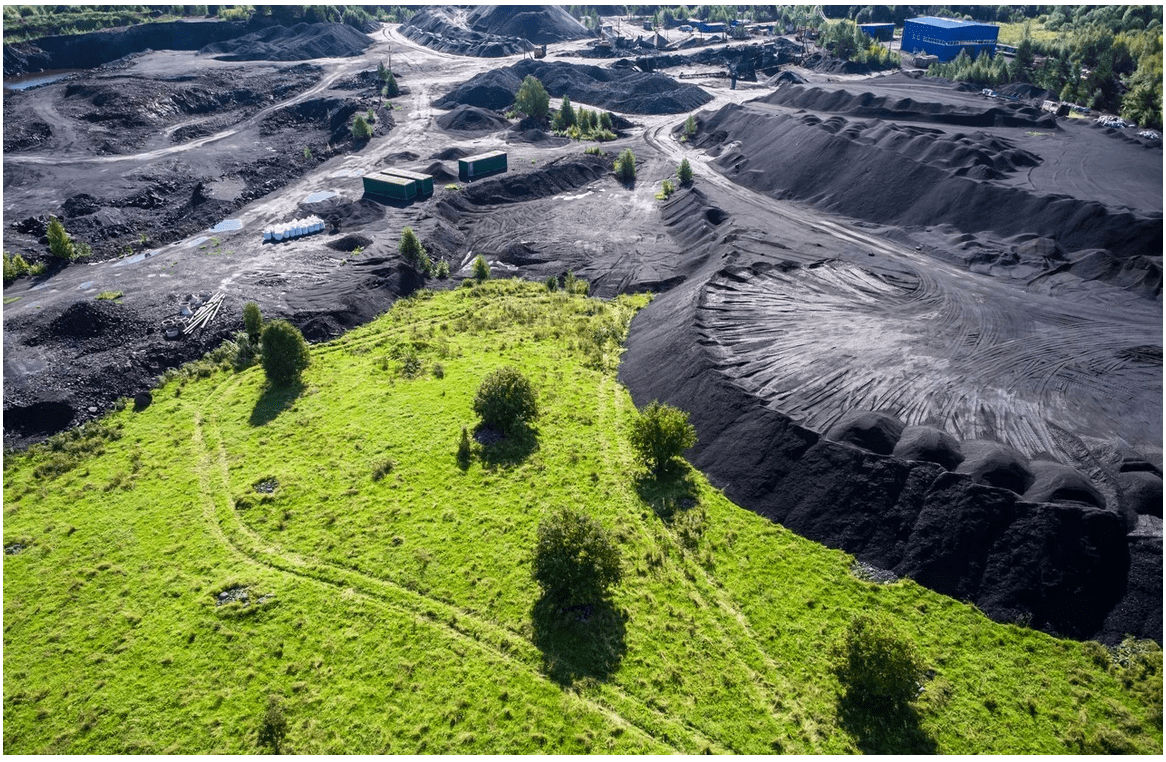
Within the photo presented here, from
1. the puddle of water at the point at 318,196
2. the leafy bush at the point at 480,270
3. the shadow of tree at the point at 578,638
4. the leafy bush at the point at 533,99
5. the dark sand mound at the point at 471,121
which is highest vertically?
the leafy bush at the point at 533,99

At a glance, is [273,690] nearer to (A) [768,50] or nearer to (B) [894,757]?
(B) [894,757]

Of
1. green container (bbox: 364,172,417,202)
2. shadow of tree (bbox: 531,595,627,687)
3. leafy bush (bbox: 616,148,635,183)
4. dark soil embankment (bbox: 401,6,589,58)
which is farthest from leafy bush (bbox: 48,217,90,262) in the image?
dark soil embankment (bbox: 401,6,589,58)

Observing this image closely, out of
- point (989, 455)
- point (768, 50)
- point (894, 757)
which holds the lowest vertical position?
point (894, 757)

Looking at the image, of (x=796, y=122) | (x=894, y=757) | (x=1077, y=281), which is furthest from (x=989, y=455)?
(x=796, y=122)

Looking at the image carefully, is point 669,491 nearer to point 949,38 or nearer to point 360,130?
point 360,130

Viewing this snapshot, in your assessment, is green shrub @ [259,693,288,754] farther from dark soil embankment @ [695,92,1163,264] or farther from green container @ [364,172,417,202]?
dark soil embankment @ [695,92,1163,264]

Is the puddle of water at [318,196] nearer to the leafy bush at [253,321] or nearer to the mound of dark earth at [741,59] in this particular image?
the leafy bush at [253,321]

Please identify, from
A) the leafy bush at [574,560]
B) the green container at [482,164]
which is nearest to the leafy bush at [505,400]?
the leafy bush at [574,560]
